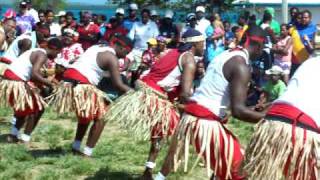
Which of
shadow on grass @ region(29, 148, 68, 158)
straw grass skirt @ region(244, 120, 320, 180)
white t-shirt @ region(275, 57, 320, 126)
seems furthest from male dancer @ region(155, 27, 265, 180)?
shadow on grass @ region(29, 148, 68, 158)

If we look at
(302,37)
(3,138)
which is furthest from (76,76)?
(302,37)

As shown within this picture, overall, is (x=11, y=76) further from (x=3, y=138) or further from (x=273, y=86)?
(x=273, y=86)

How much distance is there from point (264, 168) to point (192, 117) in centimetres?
97

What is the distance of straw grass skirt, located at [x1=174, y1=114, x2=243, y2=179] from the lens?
17.4ft

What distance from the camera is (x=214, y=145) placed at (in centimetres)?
537

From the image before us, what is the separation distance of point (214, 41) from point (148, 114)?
7.00m

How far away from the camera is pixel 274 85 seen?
11148mm

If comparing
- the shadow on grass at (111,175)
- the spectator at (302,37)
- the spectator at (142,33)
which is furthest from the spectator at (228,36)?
the shadow on grass at (111,175)

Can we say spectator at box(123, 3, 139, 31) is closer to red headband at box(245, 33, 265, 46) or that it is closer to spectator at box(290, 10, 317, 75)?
spectator at box(290, 10, 317, 75)

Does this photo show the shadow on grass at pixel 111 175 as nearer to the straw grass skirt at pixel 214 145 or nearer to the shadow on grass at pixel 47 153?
the shadow on grass at pixel 47 153

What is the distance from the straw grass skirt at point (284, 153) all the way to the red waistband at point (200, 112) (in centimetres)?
70

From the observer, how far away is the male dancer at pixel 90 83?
7.64m

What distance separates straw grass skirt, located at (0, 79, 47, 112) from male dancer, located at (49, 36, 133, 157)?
79cm

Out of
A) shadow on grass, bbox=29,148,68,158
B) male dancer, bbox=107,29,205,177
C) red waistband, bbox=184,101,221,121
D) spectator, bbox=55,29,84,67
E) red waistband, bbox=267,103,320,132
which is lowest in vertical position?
shadow on grass, bbox=29,148,68,158
